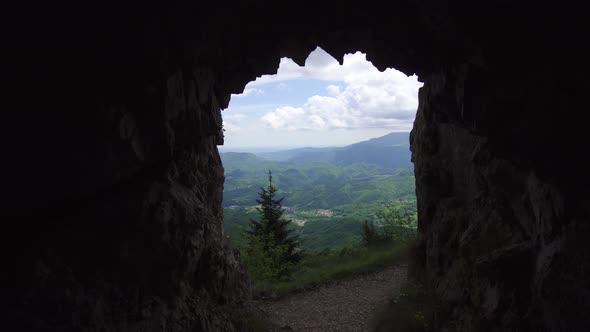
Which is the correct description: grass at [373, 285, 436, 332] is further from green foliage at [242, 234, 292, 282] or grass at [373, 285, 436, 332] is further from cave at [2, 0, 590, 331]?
green foliage at [242, 234, 292, 282]

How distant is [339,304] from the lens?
14367 millimetres

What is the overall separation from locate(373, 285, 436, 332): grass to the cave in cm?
46

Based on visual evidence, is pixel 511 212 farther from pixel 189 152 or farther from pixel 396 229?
pixel 396 229

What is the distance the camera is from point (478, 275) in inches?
319

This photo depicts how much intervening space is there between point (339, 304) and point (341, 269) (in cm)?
387

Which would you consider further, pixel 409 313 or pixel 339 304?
pixel 339 304

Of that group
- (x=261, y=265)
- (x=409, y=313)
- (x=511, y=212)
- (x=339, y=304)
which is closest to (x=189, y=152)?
(x=409, y=313)

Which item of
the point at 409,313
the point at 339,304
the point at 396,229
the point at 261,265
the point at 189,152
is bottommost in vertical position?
the point at 339,304

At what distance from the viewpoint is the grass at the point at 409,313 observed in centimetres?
938

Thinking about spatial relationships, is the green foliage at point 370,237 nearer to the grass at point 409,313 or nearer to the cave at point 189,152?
the grass at point 409,313

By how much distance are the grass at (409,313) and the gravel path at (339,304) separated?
4.20 feet

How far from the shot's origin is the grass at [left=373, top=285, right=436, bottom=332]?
9.38 m

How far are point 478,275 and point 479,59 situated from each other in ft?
17.4

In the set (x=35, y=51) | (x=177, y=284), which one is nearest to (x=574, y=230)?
(x=177, y=284)
